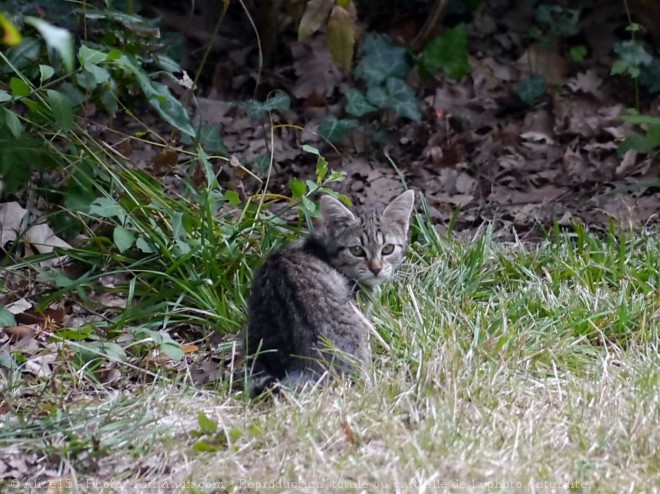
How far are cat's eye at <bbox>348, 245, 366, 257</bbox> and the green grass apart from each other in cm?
27

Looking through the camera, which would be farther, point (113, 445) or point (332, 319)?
point (332, 319)

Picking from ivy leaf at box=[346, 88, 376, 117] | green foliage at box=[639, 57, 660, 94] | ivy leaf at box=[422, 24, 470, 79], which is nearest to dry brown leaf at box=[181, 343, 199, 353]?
ivy leaf at box=[346, 88, 376, 117]

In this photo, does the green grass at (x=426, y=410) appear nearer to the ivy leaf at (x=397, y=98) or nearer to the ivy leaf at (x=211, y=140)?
the ivy leaf at (x=211, y=140)

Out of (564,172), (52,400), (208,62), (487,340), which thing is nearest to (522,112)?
(564,172)

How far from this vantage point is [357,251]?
5.40m

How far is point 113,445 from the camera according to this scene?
12.6 ft

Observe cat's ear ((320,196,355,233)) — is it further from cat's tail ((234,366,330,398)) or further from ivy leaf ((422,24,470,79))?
ivy leaf ((422,24,470,79))

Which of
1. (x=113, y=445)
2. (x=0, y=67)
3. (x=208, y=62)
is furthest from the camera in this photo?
(x=208, y=62)

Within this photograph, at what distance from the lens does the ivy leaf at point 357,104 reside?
25.0 feet

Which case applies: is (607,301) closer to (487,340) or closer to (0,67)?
(487,340)

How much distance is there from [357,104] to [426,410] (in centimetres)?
406

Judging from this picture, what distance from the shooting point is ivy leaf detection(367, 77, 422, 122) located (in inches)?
302

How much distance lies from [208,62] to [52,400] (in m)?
4.69

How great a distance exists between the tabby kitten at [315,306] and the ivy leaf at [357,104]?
7.56 ft
